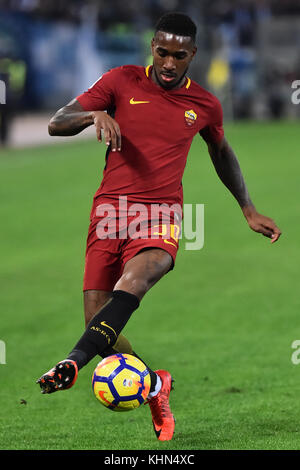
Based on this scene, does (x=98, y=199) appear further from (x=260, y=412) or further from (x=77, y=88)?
(x=77, y=88)

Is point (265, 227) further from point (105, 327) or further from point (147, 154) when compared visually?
point (105, 327)

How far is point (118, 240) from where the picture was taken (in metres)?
6.64

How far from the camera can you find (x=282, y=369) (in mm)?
9289

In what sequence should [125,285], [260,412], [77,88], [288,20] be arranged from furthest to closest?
1. [288,20]
2. [77,88]
3. [260,412]
4. [125,285]

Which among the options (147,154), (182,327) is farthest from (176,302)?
(147,154)

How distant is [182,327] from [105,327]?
5.37m

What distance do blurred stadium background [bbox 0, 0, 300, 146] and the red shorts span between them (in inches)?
1044

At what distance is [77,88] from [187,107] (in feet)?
123

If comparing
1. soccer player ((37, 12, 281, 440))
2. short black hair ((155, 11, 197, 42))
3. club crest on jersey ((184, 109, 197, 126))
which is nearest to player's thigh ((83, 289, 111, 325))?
soccer player ((37, 12, 281, 440))

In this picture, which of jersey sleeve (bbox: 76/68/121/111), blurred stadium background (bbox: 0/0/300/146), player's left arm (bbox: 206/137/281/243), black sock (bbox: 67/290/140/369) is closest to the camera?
black sock (bbox: 67/290/140/369)

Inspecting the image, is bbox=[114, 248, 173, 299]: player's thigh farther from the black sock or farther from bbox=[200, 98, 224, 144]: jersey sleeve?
bbox=[200, 98, 224, 144]: jersey sleeve

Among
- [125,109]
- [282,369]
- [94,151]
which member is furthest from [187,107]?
[94,151]

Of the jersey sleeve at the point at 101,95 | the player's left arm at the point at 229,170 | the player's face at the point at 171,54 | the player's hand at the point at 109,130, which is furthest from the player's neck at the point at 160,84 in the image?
the player's hand at the point at 109,130

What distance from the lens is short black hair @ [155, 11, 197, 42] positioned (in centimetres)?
652
